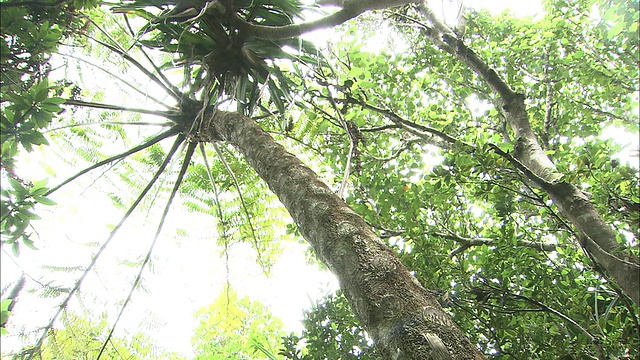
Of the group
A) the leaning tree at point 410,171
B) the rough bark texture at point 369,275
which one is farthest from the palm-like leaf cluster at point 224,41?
the rough bark texture at point 369,275

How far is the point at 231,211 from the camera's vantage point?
10.0 ft

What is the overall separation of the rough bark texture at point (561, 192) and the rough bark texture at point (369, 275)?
2.32ft

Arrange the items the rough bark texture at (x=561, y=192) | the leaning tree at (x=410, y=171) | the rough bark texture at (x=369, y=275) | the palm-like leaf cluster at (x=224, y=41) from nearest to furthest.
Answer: the rough bark texture at (x=369, y=275) → the leaning tree at (x=410, y=171) → the rough bark texture at (x=561, y=192) → the palm-like leaf cluster at (x=224, y=41)

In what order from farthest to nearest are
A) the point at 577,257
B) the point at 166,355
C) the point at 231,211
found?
the point at 231,211 → the point at 166,355 → the point at 577,257

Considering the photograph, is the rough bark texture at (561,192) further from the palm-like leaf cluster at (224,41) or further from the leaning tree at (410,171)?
the palm-like leaf cluster at (224,41)

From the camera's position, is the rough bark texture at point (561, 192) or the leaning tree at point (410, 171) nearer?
the leaning tree at point (410, 171)

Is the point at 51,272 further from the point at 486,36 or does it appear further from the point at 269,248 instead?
the point at 486,36

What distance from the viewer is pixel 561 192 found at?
1619 mm

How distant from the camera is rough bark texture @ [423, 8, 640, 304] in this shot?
1249 mm

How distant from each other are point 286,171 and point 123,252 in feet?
4.96

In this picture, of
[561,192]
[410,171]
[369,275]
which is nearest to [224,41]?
[410,171]

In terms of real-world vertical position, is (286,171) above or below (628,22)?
below

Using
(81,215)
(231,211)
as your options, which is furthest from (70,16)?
(231,211)

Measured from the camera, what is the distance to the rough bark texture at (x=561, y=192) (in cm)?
125
